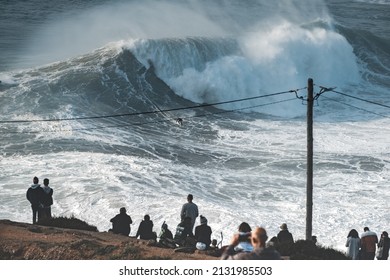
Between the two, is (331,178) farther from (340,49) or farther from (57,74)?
(340,49)

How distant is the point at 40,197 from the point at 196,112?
21.1 m

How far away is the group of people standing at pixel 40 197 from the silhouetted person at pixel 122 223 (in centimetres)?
176

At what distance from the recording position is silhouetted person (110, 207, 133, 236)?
16.4m

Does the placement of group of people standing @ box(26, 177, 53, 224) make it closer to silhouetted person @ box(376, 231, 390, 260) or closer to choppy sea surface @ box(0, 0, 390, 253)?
choppy sea surface @ box(0, 0, 390, 253)

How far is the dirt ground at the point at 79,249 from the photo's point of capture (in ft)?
44.8

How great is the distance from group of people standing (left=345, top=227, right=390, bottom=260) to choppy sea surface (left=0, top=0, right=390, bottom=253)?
3.84 metres

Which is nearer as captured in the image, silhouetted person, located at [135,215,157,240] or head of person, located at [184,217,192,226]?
head of person, located at [184,217,192,226]

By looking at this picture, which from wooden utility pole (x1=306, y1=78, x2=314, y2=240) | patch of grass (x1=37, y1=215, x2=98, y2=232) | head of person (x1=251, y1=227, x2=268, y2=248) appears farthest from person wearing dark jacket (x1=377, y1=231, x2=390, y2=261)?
head of person (x1=251, y1=227, x2=268, y2=248)

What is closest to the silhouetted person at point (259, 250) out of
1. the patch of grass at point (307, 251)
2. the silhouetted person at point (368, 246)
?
the patch of grass at point (307, 251)

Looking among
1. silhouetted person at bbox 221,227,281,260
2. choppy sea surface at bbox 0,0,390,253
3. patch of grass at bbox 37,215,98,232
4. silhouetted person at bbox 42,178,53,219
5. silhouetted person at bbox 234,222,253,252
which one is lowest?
silhouetted person at bbox 221,227,281,260

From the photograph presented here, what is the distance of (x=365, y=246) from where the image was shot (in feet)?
51.8

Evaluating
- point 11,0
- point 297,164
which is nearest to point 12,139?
point 297,164

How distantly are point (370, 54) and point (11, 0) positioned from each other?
27951 millimetres

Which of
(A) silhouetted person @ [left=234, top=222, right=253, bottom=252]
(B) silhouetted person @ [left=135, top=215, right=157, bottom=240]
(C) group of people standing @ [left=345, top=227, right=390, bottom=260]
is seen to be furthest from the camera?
(B) silhouetted person @ [left=135, top=215, right=157, bottom=240]
